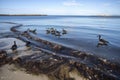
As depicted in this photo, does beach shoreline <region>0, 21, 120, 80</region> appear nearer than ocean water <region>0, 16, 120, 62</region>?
Yes

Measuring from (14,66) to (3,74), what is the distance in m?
1.62

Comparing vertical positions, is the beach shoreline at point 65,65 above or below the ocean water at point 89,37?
below

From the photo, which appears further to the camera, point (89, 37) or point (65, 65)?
point (89, 37)

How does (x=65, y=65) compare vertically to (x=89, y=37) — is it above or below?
below

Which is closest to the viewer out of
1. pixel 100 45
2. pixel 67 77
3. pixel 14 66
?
pixel 67 77

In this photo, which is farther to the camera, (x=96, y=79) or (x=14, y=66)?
(x=14, y=66)

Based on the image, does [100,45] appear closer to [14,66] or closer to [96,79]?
[96,79]

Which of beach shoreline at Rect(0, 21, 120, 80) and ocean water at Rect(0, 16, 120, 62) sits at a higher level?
ocean water at Rect(0, 16, 120, 62)

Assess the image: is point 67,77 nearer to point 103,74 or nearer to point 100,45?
point 103,74

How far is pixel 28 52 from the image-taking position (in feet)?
52.0

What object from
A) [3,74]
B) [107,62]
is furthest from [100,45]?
[3,74]

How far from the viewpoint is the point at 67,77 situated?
396 inches

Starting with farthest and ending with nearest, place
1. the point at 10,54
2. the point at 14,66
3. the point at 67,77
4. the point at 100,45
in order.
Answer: the point at 100,45, the point at 10,54, the point at 14,66, the point at 67,77

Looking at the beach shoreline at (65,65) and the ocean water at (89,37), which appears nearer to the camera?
the beach shoreline at (65,65)
